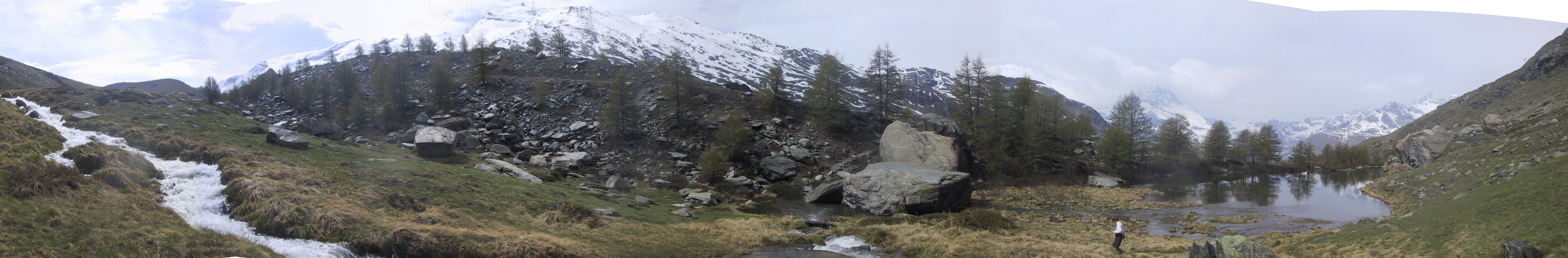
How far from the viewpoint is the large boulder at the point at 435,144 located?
97.5 feet

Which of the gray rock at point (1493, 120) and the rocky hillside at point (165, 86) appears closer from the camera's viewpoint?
the gray rock at point (1493, 120)

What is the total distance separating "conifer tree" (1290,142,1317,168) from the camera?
78062 mm

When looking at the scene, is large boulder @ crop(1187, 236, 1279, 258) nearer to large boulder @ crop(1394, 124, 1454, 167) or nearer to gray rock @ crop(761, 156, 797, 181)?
gray rock @ crop(761, 156, 797, 181)

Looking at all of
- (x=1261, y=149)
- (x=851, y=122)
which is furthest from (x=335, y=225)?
(x=1261, y=149)

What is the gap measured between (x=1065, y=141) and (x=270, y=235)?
180ft

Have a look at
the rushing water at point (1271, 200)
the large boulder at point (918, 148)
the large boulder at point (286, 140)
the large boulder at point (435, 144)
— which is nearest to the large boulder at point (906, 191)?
the large boulder at point (918, 148)

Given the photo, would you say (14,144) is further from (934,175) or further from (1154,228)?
(1154,228)

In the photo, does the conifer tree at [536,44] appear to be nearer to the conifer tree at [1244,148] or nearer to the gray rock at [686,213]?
the gray rock at [686,213]

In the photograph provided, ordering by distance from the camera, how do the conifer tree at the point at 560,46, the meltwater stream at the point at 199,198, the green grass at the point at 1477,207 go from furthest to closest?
the conifer tree at the point at 560,46 → the green grass at the point at 1477,207 → the meltwater stream at the point at 199,198

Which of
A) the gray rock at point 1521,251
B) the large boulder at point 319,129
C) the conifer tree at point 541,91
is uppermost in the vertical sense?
the conifer tree at point 541,91

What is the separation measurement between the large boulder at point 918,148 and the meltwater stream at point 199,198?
30.4 meters

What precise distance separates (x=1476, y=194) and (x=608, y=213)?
30884 millimetres

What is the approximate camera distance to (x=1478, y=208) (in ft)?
50.6

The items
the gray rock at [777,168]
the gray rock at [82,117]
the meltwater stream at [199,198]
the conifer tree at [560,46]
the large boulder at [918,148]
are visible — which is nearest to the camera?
the meltwater stream at [199,198]
